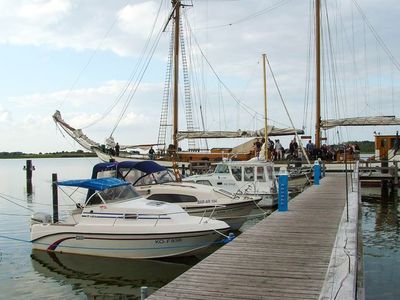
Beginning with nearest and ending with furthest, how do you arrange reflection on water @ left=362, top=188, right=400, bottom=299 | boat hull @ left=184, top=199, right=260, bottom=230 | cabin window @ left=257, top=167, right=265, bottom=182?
reflection on water @ left=362, top=188, right=400, bottom=299 → boat hull @ left=184, top=199, right=260, bottom=230 → cabin window @ left=257, top=167, right=265, bottom=182

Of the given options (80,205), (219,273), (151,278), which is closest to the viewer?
(219,273)

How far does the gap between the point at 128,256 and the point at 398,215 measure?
50.6 feet

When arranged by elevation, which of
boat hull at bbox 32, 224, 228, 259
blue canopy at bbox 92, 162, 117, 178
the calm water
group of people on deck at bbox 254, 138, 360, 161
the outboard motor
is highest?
group of people on deck at bbox 254, 138, 360, 161

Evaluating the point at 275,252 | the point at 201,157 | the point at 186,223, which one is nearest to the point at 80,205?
the point at 186,223

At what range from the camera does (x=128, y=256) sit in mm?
14102

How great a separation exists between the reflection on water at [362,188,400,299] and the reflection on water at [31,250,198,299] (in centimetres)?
508

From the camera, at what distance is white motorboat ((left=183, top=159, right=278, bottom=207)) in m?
23.6

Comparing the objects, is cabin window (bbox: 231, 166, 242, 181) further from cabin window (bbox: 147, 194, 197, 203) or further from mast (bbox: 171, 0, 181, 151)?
mast (bbox: 171, 0, 181, 151)

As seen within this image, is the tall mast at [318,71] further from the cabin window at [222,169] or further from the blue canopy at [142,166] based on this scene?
the blue canopy at [142,166]

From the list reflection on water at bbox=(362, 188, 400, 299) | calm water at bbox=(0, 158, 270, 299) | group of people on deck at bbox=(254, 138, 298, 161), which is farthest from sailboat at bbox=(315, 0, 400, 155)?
calm water at bbox=(0, 158, 270, 299)

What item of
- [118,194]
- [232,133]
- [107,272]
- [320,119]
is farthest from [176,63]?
[107,272]

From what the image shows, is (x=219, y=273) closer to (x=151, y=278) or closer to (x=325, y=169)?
(x=151, y=278)

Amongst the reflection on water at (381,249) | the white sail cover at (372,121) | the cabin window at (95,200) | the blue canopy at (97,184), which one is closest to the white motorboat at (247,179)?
the reflection on water at (381,249)

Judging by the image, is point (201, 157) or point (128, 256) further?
point (201, 157)
